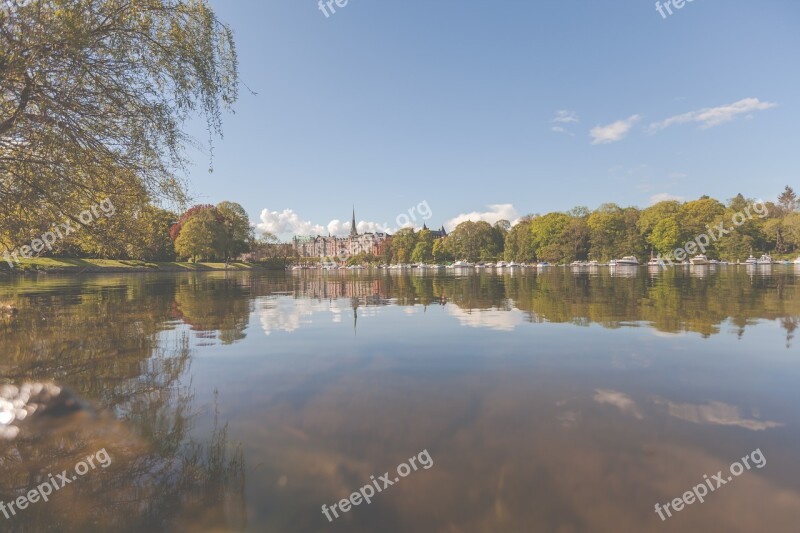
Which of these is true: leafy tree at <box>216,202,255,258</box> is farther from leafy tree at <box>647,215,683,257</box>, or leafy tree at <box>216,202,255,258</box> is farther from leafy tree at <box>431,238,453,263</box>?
leafy tree at <box>647,215,683,257</box>

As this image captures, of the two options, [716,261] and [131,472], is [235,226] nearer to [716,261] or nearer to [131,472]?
[131,472]

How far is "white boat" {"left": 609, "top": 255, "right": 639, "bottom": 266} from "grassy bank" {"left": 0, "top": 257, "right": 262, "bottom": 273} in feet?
391

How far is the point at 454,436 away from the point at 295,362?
624cm

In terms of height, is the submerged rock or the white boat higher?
the white boat

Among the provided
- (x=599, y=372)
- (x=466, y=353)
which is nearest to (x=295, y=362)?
(x=466, y=353)

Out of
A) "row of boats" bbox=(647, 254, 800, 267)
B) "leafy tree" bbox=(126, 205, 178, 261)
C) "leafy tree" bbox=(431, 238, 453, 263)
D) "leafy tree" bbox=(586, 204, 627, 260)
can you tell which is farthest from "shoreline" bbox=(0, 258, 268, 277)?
"row of boats" bbox=(647, 254, 800, 267)
